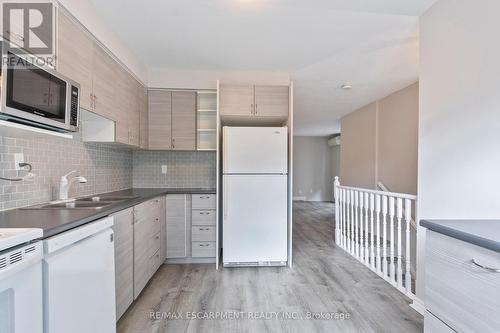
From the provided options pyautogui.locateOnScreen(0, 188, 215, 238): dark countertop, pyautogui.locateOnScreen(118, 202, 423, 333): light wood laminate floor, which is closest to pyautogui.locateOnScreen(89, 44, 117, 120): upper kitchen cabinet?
pyautogui.locateOnScreen(0, 188, 215, 238): dark countertop

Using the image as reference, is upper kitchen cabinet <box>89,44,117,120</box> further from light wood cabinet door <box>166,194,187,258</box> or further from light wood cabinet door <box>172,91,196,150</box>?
light wood cabinet door <box>166,194,187,258</box>

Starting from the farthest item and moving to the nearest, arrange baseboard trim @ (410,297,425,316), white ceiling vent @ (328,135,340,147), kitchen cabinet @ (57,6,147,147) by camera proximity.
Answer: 1. white ceiling vent @ (328,135,340,147)
2. baseboard trim @ (410,297,425,316)
3. kitchen cabinet @ (57,6,147,147)

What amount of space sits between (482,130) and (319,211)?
5606mm

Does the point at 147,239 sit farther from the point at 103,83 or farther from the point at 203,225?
the point at 103,83

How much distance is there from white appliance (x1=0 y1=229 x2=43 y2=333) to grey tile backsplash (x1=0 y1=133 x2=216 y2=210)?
2.66ft

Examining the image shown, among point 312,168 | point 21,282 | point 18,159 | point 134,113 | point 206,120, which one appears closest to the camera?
point 21,282

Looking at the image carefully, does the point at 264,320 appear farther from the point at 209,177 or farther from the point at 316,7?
the point at 316,7

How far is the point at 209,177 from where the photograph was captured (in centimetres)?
342

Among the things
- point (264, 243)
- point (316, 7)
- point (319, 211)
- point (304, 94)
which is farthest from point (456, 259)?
point (319, 211)

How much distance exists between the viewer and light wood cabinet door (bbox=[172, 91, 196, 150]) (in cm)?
313

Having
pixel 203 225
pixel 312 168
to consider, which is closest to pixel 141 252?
pixel 203 225

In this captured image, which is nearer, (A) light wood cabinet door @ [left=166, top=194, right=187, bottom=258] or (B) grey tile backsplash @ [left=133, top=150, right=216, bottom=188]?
(A) light wood cabinet door @ [left=166, top=194, right=187, bottom=258]

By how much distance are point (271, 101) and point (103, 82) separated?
175cm

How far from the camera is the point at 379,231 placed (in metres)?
3.08
